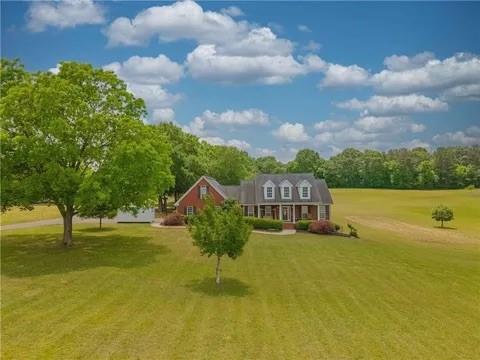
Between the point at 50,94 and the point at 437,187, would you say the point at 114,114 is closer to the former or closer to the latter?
the point at 50,94

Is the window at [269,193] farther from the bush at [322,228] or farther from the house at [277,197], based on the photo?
the bush at [322,228]

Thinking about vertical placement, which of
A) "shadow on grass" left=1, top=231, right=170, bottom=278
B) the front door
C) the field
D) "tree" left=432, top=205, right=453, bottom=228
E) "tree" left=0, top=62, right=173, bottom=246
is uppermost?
"tree" left=0, top=62, right=173, bottom=246

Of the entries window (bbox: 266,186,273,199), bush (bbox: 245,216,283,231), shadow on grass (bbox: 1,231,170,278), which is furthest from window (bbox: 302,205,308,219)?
shadow on grass (bbox: 1,231,170,278)

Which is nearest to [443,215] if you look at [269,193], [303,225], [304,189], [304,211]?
[304,211]

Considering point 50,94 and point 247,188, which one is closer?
point 50,94

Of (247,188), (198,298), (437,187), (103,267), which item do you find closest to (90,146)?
(103,267)

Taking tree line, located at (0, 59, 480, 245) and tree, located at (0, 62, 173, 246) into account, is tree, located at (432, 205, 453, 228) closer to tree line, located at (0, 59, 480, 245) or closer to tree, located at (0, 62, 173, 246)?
tree line, located at (0, 59, 480, 245)

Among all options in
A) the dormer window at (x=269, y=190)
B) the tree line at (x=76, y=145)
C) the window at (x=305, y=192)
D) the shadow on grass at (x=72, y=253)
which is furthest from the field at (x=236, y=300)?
the dormer window at (x=269, y=190)
